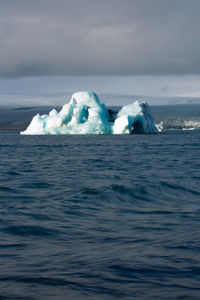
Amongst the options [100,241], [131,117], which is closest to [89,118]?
[131,117]

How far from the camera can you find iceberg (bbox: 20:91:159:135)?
50562mm

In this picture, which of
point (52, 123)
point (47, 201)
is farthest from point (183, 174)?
point (52, 123)

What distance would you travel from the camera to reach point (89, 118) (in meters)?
51.3

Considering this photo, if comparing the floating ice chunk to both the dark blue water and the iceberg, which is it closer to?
the iceberg

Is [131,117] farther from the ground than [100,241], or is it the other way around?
[131,117]

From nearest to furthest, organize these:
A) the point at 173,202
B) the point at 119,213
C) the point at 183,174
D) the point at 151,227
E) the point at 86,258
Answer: the point at 86,258
the point at 151,227
the point at 119,213
the point at 173,202
the point at 183,174

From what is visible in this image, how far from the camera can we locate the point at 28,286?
4.53m

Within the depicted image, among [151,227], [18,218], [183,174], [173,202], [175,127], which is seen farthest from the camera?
[175,127]

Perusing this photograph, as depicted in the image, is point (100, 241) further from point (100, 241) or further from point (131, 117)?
point (131, 117)

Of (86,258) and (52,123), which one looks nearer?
(86,258)

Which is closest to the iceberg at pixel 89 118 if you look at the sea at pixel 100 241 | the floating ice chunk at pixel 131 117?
the floating ice chunk at pixel 131 117

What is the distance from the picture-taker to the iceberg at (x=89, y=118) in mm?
50562

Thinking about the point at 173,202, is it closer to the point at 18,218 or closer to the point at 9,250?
the point at 18,218

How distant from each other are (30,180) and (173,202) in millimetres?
6031
